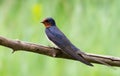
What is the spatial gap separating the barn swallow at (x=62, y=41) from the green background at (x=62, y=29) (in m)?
0.68

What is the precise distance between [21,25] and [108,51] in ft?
1.65

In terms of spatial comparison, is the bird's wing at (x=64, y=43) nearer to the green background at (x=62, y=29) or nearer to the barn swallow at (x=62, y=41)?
the barn swallow at (x=62, y=41)

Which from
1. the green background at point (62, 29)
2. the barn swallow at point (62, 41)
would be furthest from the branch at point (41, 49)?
the green background at point (62, 29)

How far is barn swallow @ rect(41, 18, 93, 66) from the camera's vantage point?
1.71 meters

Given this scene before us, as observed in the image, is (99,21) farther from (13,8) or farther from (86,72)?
(13,8)

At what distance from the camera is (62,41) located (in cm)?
178

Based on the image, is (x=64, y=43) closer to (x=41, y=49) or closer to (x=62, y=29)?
(x=41, y=49)

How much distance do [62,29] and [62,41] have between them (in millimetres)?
886

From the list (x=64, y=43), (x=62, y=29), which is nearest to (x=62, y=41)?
(x=64, y=43)

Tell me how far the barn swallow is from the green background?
68cm

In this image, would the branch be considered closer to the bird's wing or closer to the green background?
the bird's wing

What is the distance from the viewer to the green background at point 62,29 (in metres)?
2.56

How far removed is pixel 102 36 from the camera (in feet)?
8.67

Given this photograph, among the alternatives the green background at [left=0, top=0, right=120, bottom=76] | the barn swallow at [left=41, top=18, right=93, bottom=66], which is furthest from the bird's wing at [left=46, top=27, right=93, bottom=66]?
the green background at [left=0, top=0, right=120, bottom=76]
